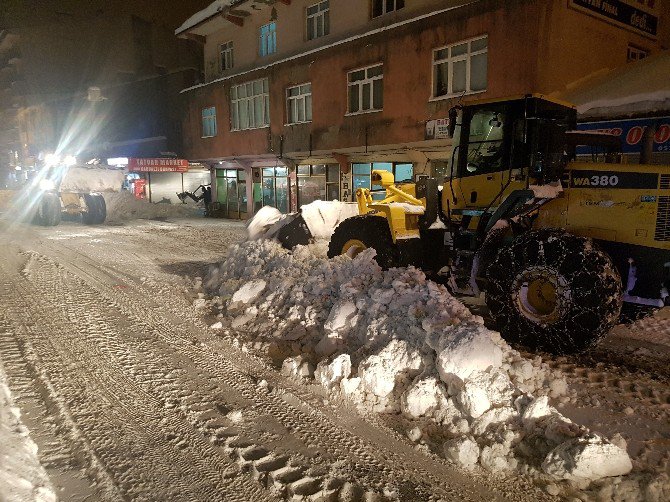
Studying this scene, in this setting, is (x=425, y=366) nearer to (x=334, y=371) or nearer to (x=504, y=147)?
(x=334, y=371)

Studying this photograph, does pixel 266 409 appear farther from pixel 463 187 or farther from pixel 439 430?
pixel 463 187

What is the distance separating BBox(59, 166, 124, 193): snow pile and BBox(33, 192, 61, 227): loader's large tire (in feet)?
3.34

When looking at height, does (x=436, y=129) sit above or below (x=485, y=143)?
above

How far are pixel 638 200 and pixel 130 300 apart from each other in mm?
7116

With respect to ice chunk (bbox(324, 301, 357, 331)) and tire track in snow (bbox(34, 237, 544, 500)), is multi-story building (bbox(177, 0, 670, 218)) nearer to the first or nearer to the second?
ice chunk (bbox(324, 301, 357, 331))

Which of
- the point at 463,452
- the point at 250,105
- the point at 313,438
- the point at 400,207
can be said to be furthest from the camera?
the point at 250,105

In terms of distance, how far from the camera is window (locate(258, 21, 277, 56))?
67.7 feet

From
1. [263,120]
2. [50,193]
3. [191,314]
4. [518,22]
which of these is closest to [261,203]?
[263,120]

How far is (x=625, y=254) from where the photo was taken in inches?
189

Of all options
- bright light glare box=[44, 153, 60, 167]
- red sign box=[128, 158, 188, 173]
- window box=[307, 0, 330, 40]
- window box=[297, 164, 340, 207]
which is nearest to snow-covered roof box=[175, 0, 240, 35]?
window box=[307, 0, 330, 40]

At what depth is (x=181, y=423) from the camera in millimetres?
3678

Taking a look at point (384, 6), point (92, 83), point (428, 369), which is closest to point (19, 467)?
→ point (428, 369)

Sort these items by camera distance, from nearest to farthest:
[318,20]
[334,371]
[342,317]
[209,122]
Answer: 1. [334,371]
2. [342,317]
3. [318,20]
4. [209,122]

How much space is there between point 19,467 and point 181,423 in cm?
113
